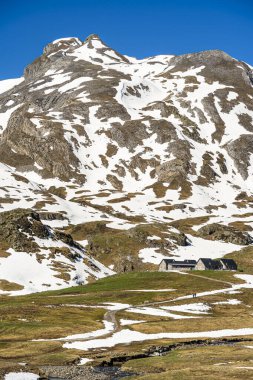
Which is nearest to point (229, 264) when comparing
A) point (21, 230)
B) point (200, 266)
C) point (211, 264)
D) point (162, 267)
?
point (211, 264)

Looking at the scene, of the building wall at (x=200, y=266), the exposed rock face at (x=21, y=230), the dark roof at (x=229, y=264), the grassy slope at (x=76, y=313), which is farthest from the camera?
the building wall at (x=200, y=266)

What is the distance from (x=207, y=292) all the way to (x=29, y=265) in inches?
2387

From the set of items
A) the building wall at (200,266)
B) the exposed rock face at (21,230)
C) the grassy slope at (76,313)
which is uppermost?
the exposed rock face at (21,230)

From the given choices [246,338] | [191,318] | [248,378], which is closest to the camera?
[248,378]

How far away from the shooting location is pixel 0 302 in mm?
126938

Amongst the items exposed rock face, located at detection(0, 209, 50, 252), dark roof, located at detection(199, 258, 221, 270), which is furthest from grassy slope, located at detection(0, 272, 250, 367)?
exposed rock face, located at detection(0, 209, 50, 252)

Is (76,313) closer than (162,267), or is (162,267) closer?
(76,313)

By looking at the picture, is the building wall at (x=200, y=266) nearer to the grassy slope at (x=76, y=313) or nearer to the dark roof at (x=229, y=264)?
the dark roof at (x=229, y=264)

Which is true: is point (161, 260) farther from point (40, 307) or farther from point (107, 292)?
point (40, 307)

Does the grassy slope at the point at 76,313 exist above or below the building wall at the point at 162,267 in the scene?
below

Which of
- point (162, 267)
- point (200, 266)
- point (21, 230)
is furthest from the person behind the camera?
point (21, 230)

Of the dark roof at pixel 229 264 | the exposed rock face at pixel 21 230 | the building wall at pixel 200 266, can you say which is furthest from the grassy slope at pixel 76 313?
the exposed rock face at pixel 21 230

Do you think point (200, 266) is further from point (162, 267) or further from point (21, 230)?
point (21, 230)

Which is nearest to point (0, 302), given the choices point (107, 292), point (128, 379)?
point (107, 292)
